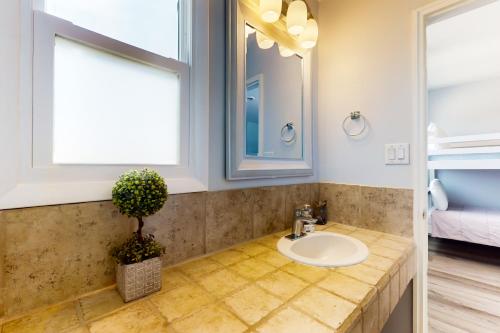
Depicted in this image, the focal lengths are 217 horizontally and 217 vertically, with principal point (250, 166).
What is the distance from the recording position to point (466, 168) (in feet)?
9.29

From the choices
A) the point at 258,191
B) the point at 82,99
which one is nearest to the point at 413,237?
the point at 258,191

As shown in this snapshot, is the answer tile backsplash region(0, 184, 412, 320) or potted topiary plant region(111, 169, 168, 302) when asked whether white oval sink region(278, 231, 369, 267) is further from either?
potted topiary plant region(111, 169, 168, 302)

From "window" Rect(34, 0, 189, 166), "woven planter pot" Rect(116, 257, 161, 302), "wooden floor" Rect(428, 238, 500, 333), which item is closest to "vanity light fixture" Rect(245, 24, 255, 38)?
"window" Rect(34, 0, 189, 166)

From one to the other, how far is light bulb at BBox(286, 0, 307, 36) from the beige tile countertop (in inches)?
44.4

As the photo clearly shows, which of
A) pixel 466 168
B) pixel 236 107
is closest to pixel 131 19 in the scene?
pixel 236 107

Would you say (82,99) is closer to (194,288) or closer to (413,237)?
(194,288)

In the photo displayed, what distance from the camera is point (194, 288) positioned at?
64 cm

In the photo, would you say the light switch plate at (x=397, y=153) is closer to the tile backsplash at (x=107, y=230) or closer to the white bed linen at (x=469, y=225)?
the tile backsplash at (x=107, y=230)

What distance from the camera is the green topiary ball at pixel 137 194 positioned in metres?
0.58

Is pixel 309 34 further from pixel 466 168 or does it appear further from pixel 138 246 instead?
pixel 466 168

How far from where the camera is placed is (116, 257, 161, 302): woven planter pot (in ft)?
1.91

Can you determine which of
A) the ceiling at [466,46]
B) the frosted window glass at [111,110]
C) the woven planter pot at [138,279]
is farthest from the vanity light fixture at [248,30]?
the ceiling at [466,46]

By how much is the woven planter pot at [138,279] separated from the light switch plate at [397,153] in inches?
47.2

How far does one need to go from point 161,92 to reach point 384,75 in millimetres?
1164
